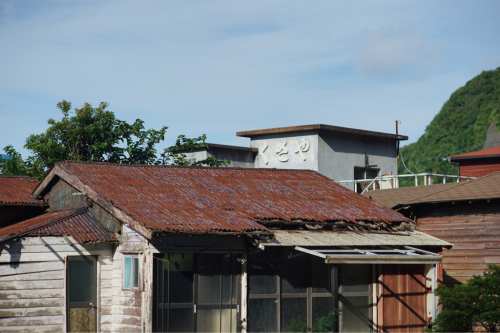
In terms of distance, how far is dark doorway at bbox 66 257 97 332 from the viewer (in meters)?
13.8

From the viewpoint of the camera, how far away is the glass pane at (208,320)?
13250 millimetres

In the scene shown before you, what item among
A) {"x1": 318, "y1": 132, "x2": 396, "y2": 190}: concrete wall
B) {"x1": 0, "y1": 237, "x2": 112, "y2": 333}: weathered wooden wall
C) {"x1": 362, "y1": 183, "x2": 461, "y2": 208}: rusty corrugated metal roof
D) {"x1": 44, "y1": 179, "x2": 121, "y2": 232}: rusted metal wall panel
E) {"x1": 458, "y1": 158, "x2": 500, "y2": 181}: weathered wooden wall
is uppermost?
{"x1": 318, "y1": 132, "x2": 396, "y2": 190}: concrete wall

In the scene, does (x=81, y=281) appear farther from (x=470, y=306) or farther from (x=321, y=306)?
(x=470, y=306)

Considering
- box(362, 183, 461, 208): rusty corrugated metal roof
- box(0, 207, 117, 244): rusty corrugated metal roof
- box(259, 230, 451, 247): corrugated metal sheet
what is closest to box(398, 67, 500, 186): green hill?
box(362, 183, 461, 208): rusty corrugated metal roof

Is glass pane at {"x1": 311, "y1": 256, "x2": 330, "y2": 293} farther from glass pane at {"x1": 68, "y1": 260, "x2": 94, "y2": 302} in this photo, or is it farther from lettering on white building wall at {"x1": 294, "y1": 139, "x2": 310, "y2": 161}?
lettering on white building wall at {"x1": 294, "y1": 139, "x2": 310, "y2": 161}

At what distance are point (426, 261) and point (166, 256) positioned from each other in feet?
18.4

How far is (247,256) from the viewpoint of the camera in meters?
13.8

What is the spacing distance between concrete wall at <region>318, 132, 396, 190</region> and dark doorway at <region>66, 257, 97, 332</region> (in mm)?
21536

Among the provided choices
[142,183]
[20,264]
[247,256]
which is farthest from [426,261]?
[20,264]

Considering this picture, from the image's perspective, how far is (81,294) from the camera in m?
13.9

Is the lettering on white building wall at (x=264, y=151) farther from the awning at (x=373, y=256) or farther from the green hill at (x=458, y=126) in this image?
the green hill at (x=458, y=126)

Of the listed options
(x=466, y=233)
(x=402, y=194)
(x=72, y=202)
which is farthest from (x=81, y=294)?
(x=402, y=194)

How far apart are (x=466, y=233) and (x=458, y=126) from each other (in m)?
60.1

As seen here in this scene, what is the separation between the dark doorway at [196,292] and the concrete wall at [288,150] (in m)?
21.0
